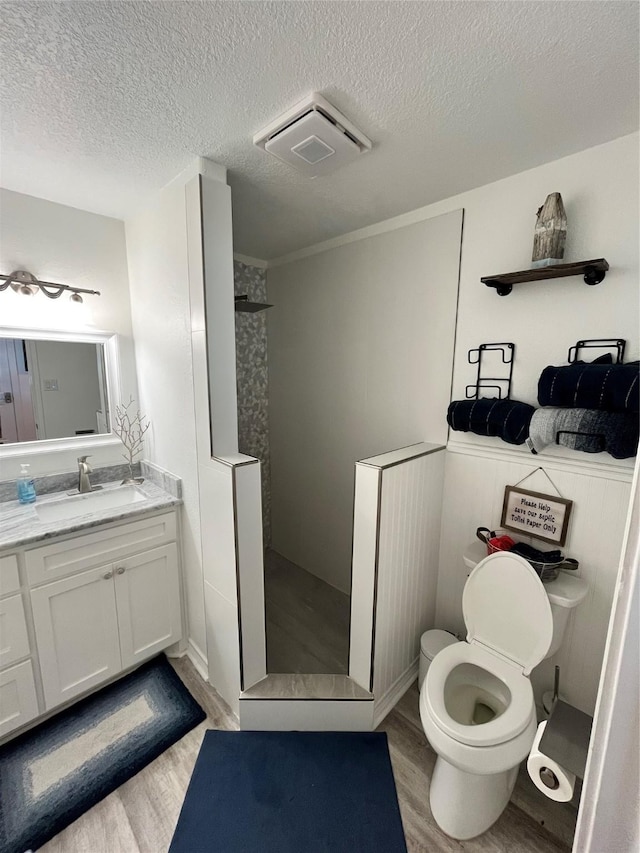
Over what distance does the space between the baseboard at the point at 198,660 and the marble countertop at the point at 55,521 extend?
0.84 m

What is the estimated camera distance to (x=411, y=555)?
1.72 metres

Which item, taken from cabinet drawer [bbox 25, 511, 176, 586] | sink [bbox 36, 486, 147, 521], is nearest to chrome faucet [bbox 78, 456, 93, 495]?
sink [bbox 36, 486, 147, 521]

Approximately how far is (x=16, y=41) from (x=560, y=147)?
5.81 feet

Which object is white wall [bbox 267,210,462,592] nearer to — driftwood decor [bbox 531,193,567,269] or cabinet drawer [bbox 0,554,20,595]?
driftwood decor [bbox 531,193,567,269]

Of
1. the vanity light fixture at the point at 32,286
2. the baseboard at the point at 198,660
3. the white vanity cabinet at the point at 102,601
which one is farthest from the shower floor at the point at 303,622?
the vanity light fixture at the point at 32,286

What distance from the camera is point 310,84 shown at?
41.3 inches

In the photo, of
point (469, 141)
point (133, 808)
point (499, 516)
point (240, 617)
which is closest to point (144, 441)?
point (240, 617)

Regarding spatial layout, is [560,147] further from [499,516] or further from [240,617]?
[240,617]

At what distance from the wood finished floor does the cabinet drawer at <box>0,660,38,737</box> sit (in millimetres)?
404

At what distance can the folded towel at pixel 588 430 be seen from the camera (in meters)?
1.22

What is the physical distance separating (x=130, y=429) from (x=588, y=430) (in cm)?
236

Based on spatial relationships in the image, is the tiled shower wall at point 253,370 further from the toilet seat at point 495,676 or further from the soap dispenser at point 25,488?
the toilet seat at point 495,676

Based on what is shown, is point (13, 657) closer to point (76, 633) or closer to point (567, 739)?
point (76, 633)

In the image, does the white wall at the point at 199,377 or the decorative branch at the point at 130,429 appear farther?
the decorative branch at the point at 130,429
